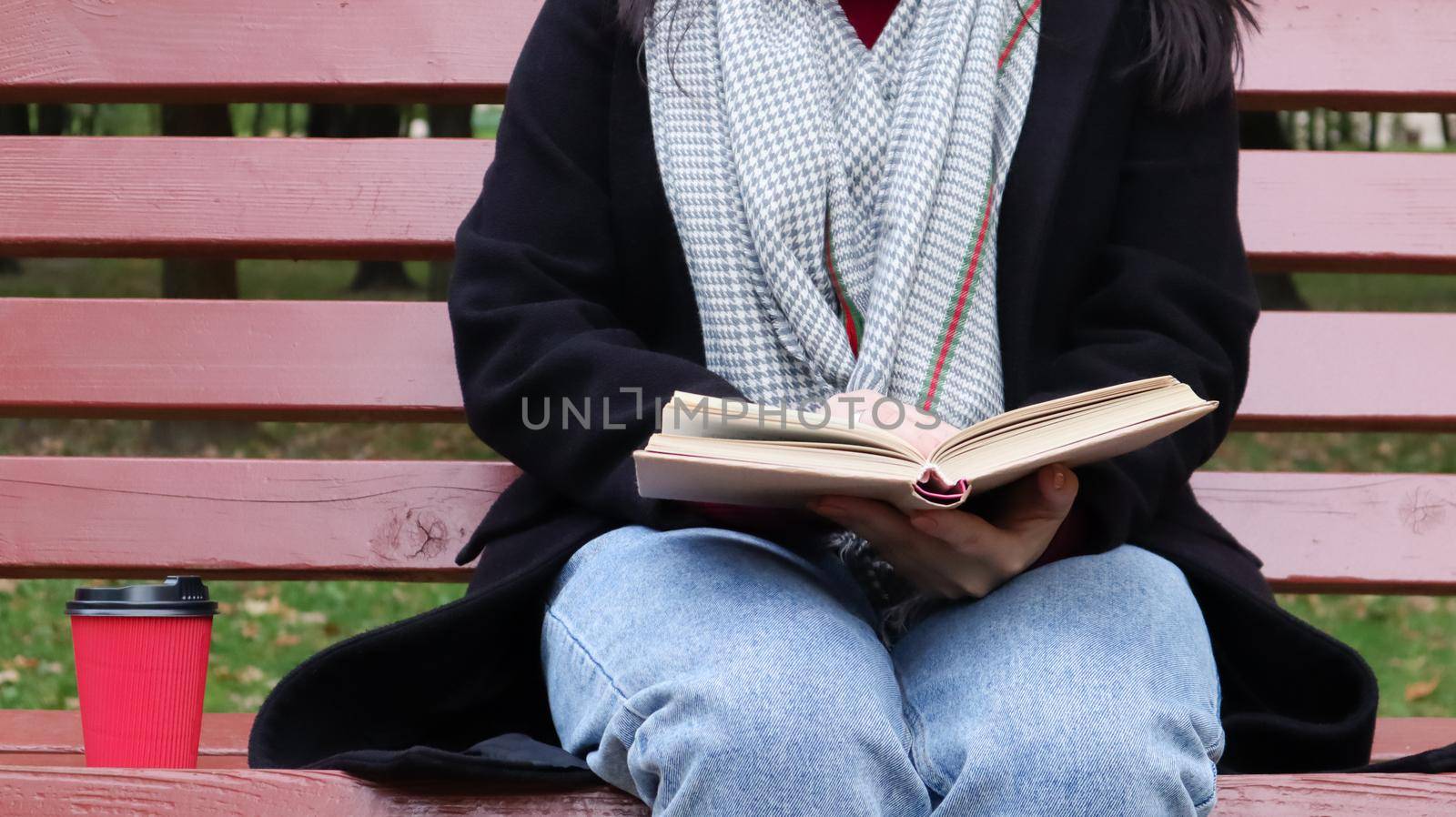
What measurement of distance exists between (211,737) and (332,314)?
58 cm

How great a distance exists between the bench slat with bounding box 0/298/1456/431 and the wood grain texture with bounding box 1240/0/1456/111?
0.32m

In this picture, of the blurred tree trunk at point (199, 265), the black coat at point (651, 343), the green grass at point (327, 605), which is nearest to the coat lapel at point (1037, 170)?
the black coat at point (651, 343)

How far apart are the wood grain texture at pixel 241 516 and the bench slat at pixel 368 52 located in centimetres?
52

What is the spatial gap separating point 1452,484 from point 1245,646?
Answer: 2.38ft

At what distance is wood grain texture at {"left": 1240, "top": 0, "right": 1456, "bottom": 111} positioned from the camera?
6.87ft

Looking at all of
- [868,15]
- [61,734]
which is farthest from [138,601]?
[868,15]

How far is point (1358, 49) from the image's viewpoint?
210 cm

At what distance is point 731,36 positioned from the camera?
1665mm

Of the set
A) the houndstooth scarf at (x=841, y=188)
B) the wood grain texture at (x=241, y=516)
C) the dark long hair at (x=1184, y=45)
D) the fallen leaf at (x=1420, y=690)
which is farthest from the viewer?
the fallen leaf at (x=1420, y=690)

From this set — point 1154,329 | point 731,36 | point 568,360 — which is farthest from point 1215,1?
point 568,360

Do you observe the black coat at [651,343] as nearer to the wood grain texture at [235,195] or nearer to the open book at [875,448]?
the open book at [875,448]

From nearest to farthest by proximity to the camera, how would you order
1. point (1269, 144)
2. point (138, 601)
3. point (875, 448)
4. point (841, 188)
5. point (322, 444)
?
point (875, 448) → point (138, 601) → point (841, 188) → point (1269, 144) → point (322, 444)

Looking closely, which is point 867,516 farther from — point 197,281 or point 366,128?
point 366,128

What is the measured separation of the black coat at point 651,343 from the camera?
1460 millimetres
